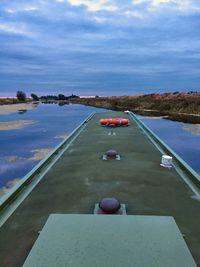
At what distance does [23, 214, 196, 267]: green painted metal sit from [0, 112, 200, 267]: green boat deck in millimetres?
1021

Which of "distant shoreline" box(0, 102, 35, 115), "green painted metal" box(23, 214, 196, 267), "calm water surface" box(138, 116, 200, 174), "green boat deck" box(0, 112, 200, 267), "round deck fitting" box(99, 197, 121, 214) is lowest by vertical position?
"distant shoreline" box(0, 102, 35, 115)

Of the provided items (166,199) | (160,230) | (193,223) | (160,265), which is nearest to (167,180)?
(166,199)

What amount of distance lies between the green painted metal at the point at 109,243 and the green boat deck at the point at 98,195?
102cm

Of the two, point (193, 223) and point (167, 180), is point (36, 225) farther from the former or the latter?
point (167, 180)

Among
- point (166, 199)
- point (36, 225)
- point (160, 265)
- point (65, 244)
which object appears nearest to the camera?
point (160, 265)

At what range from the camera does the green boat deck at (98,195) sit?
6727mm

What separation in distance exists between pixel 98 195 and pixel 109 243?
433 centimetres

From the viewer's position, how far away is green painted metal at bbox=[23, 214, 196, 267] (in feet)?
15.2

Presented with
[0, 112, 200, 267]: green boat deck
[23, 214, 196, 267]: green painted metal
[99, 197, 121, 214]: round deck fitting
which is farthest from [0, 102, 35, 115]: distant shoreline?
[23, 214, 196, 267]: green painted metal

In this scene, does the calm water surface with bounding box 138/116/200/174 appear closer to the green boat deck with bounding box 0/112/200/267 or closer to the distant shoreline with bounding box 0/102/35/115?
the green boat deck with bounding box 0/112/200/267

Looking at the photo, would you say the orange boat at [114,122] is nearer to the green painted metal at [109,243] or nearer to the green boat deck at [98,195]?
the green boat deck at [98,195]

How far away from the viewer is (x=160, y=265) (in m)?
4.54

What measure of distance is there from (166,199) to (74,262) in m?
5.13

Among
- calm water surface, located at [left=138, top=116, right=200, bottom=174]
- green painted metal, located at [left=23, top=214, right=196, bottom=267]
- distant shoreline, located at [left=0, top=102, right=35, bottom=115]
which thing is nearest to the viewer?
green painted metal, located at [left=23, top=214, right=196, bottom=267]
